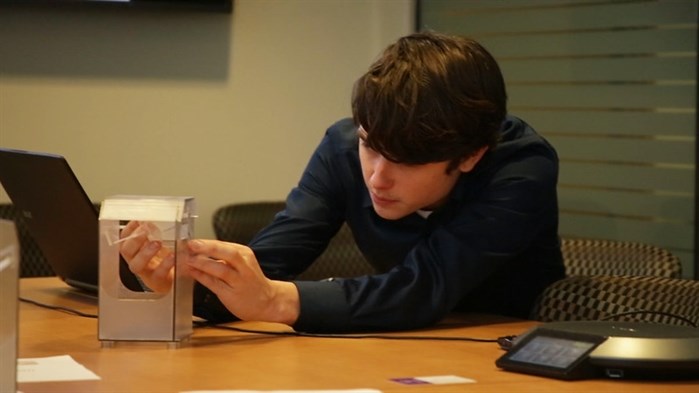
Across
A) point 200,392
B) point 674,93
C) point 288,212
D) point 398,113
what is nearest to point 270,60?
point 674,93

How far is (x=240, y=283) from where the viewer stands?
6.06ft

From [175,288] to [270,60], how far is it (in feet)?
8.37

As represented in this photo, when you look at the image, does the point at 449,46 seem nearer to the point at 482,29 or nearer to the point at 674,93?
the point at 674,93

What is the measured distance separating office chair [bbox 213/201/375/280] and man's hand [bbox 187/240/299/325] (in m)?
1.83

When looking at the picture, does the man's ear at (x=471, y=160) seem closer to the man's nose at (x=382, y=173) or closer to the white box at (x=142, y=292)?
the man's nose at (x=382, y=173)

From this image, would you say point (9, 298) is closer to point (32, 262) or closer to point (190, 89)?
point (32, 262)

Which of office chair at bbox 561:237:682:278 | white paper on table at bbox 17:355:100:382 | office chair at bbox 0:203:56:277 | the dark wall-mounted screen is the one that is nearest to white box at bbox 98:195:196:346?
white paper on table at bbox 17:355:100:382

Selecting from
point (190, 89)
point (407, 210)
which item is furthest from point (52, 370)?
point (190, 89)

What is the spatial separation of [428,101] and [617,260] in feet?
3.38

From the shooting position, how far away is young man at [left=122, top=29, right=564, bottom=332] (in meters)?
1.91

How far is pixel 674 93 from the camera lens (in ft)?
12.3

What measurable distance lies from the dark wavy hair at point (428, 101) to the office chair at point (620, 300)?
36 centimetres

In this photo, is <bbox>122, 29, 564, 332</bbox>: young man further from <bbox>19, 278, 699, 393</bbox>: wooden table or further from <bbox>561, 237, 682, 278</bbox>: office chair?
<bbox>561, 237, 682, 278</bbox>: office chair

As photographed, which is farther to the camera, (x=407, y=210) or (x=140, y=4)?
(x=140, y=4)
